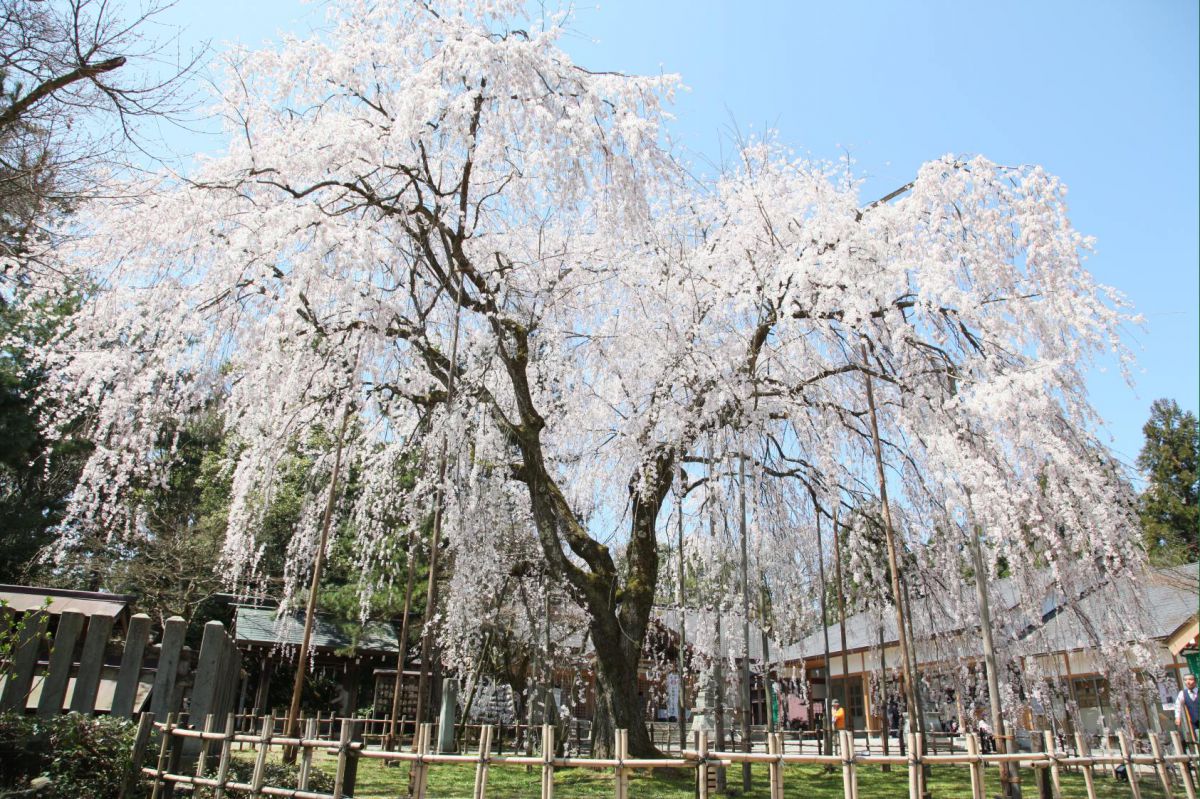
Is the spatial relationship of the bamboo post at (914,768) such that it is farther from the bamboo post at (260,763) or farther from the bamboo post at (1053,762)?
the bamboo post at (260,763)

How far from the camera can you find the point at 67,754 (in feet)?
14.7

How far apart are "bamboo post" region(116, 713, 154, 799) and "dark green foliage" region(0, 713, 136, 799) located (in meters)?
0.04

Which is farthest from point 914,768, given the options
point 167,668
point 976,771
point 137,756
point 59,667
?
point 59,667

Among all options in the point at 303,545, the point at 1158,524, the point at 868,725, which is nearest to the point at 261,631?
the point at 303,545

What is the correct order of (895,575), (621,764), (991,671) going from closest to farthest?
(621,764), (991,671), (895,575)

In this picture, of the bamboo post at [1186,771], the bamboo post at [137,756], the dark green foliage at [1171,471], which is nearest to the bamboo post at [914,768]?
the bamboo post at [1186,771]

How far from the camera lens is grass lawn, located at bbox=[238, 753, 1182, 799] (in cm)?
731

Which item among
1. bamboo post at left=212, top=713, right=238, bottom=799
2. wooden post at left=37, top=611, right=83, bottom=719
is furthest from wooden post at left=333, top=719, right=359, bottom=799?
wooden post at left=37, top=611, right=83, bottom=719

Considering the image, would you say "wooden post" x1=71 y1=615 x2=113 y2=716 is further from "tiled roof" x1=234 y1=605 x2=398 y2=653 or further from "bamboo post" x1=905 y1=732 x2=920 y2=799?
"tiled roof" x1=234 y1=605 x2=398 y2=653

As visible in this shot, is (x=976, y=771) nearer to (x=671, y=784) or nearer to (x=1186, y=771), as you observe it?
(x=1186, y=771)

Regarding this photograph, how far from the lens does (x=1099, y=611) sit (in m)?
7.40

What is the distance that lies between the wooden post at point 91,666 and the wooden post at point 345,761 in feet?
5.91

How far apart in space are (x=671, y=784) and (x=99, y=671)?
5565 millimetres

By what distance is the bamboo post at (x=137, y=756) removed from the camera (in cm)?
459
